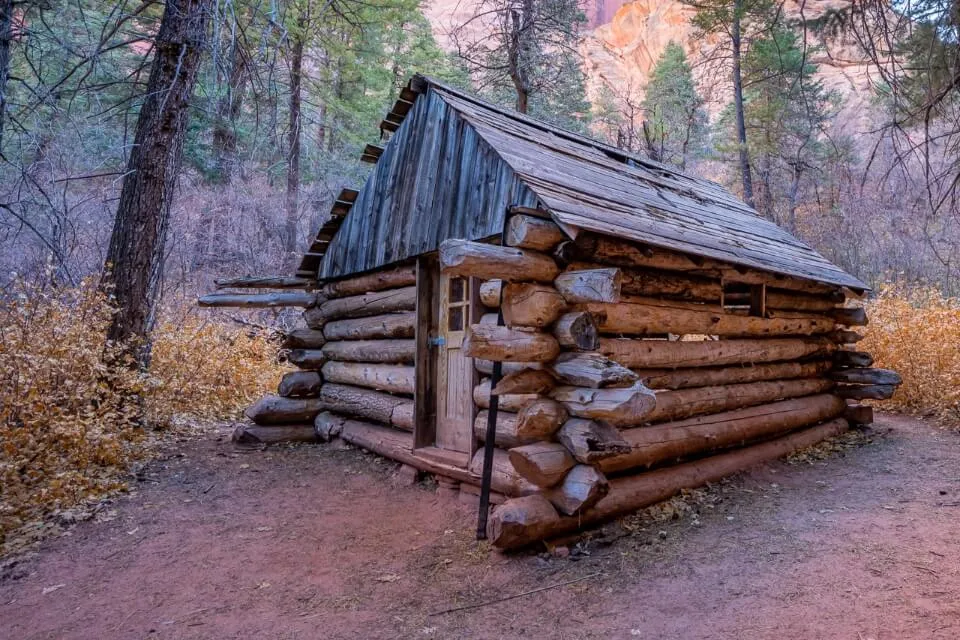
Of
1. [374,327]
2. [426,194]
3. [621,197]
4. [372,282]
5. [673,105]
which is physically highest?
[673,105]

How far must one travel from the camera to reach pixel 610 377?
4.15 metres

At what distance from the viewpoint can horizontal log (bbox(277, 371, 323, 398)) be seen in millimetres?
8570

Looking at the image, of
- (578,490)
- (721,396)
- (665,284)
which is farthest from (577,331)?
(721,396)

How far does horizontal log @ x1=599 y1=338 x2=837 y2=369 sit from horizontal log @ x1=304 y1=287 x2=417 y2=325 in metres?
2.71

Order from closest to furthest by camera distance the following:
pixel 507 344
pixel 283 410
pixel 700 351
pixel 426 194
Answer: pixel 507 344, pixel 700 351, pixel 426 194, pixel 283 410

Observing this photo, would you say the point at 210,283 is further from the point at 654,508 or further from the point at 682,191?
the point at 654,508

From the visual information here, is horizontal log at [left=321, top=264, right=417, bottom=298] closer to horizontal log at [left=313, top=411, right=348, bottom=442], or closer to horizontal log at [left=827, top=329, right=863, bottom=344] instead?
horizontal log at [left=313, top=411, right=348, bottom=442]

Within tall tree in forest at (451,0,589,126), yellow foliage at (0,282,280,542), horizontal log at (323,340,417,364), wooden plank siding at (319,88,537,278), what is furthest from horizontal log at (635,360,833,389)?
tall tree in forest at (451,0,589,126)

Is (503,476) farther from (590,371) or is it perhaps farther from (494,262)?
(494,262)

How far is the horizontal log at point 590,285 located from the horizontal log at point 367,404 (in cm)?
289

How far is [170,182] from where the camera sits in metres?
7.30

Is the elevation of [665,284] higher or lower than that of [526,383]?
higher

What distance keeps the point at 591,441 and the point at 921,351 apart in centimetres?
856

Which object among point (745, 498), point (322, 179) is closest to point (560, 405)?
point (745, 498)
